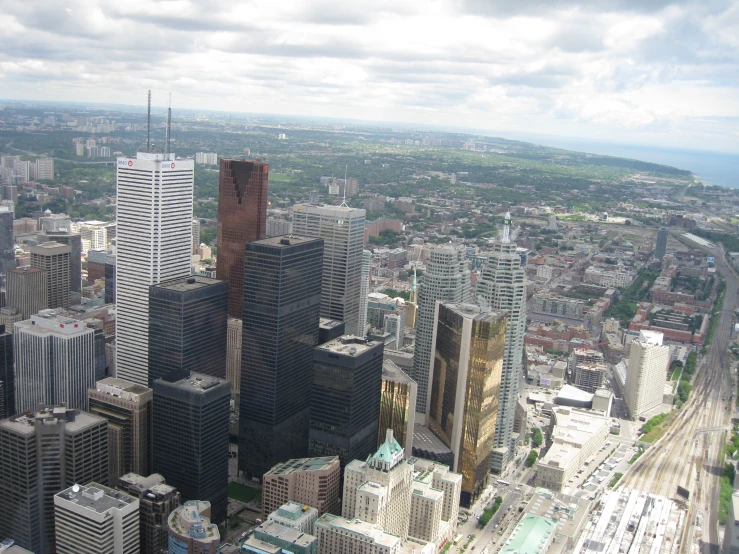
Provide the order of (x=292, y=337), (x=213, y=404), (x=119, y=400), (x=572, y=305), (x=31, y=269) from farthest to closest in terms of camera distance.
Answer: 1. (x=572, y=305)
2. (x=31, y=269)
3. (x=292, y=337)
4. (x=119, y=400)
5. (x=213, y=404)

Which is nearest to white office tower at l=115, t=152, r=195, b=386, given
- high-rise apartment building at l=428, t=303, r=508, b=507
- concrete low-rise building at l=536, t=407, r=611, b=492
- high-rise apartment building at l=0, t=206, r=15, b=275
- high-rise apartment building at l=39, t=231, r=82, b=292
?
high-rise apartment building at l=428, t=303, r=508, b=507

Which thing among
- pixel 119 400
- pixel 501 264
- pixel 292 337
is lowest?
pixel 119 400

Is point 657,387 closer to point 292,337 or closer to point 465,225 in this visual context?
point 292,337


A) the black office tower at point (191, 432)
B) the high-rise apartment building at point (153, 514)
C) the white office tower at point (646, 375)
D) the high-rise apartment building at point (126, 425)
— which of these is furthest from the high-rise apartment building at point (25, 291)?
the white office tower at point (646, 375)

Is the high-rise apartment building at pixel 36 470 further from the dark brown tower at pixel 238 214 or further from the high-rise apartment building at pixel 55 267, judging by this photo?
the high-rise apartment building at pixel 55 267

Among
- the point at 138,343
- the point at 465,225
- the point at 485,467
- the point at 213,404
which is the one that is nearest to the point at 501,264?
→ the point at 485,467
